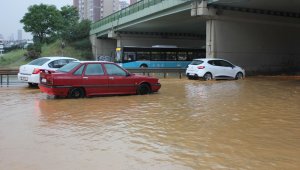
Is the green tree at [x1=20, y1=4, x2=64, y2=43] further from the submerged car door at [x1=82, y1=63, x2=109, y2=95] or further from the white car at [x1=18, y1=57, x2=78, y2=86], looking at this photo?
the submerged car door at [x1=82, y1=63, x2=109, y2=95]

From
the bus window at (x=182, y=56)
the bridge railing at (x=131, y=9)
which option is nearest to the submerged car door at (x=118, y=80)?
the bridge railing at (x=131, y=9)

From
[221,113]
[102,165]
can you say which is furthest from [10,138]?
[221,113]

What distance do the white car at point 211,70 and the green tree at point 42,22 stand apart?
47074 millimetres

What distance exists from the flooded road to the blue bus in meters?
23.9

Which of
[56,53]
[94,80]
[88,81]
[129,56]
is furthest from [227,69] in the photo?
[56,53]

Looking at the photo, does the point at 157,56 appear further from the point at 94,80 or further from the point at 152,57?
the point at 94,80

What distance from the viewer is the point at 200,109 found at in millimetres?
11594

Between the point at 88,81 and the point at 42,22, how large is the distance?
186 ft

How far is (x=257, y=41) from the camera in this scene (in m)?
33.1

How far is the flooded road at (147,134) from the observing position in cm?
598

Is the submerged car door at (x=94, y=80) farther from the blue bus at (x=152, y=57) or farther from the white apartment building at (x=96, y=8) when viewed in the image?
the white apartment building at (x=96, y=8)

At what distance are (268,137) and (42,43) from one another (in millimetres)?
63235

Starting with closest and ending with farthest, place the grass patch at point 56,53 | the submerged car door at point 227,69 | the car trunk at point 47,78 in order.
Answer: the car trunk at point 47,78
the submerged car door at point 227,69
the grass patch at point 56,53

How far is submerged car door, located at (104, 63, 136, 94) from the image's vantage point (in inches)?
558
